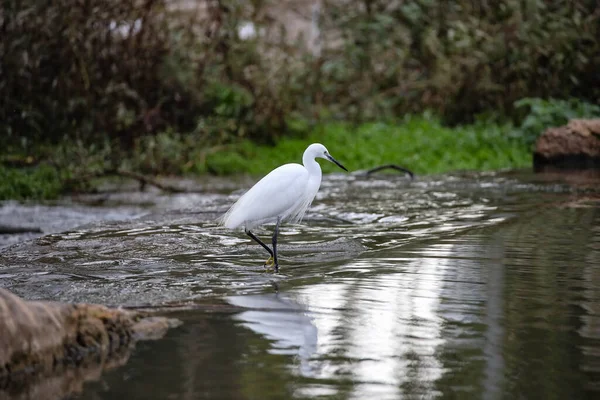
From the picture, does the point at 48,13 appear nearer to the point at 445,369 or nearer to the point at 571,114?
the point at 571,114

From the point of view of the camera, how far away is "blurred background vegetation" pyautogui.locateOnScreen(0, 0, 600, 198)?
14414 mm

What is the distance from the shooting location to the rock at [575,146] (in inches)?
563

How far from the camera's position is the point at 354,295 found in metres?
5.80

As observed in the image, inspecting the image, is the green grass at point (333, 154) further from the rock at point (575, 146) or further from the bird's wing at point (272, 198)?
the bird's wing at point (272, 198)

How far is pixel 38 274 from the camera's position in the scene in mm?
6695

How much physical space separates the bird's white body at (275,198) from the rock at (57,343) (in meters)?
2.60

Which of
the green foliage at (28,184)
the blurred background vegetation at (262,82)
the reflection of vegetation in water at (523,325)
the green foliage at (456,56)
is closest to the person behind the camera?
the reflection of vegetation in water at (523,325)

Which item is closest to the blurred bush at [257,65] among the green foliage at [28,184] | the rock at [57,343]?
the green foliage at [28,184]

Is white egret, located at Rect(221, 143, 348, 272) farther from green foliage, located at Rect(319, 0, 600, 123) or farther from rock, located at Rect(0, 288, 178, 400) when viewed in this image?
green foliage, located at Rect(319, 0, 600, 123)

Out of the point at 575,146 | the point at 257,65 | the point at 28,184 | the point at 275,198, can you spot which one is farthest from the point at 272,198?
the point at 257,65

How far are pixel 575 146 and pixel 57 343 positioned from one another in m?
11.2

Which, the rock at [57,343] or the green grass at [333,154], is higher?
the green grass at [333,154]

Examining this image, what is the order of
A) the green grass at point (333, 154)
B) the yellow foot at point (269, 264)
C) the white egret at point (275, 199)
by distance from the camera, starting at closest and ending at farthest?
the yellow foot at point (269, 264), the white egret at point (275, 199), the green grass at point (333, 154)

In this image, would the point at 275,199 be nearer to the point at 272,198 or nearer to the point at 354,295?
the point at 272,198
